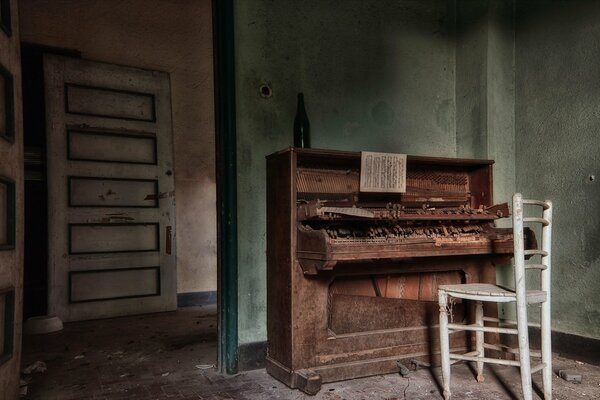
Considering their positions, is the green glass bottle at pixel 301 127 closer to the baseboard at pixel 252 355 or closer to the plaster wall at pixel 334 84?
the plaster wall at pixel 334 84

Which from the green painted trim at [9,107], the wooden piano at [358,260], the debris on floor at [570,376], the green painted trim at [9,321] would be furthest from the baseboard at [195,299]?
the debris on floor at [570,376]

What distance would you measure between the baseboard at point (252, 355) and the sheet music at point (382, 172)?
3.96 feet

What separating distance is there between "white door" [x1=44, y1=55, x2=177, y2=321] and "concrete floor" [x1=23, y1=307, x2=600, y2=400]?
864 millimetres

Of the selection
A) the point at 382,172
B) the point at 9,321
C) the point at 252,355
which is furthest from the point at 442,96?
the point at 9,321

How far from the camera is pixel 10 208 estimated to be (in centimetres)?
224

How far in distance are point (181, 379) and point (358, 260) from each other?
130 centimetres

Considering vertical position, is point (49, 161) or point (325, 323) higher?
point (49, 161)

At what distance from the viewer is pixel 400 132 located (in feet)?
11.7

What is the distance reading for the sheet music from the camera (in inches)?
116

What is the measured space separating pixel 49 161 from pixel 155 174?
1001 mm

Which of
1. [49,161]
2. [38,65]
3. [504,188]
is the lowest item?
[504,188]

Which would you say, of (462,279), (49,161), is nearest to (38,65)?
(49,161)

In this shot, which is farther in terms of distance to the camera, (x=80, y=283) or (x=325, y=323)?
(x=80, y=283)

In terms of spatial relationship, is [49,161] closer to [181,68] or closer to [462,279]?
[181,68]
